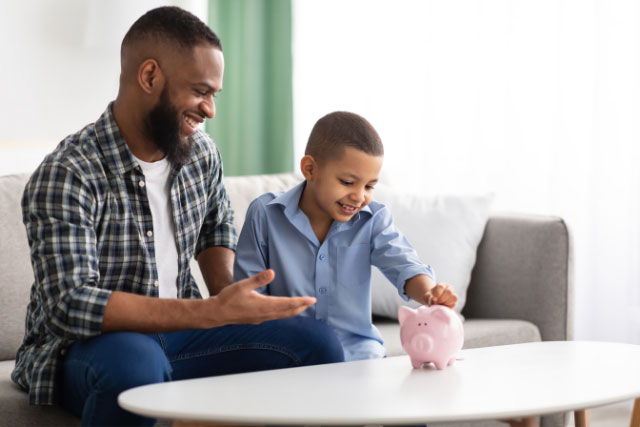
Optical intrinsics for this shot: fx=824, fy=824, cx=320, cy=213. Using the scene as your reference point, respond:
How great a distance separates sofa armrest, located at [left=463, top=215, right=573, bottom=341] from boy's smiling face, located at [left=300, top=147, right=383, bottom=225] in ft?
2.85

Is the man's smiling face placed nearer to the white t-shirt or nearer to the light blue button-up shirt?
the white t-shirt

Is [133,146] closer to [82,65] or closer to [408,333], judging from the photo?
[408,333]

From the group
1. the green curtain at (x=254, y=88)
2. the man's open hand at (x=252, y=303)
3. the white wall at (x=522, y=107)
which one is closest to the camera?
the man's open hand at (x=252, y=303)

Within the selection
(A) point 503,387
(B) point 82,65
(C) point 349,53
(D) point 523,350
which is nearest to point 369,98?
(C) point 349,53

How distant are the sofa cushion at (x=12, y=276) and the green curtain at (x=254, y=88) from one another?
1543 mm

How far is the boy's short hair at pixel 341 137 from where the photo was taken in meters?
1.64

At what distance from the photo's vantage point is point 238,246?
1.78 metres

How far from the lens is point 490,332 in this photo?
7.34ft

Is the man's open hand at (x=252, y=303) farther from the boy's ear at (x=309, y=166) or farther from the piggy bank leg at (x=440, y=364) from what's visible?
the boy's ear at (x=309, y=166)

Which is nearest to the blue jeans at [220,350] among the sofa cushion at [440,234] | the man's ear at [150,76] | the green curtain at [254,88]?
the man's ear at [150,76]

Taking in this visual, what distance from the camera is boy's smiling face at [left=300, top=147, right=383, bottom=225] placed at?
5.32 feet

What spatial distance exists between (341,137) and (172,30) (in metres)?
0.39

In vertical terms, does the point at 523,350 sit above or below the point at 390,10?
below

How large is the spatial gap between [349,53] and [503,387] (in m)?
2.17
